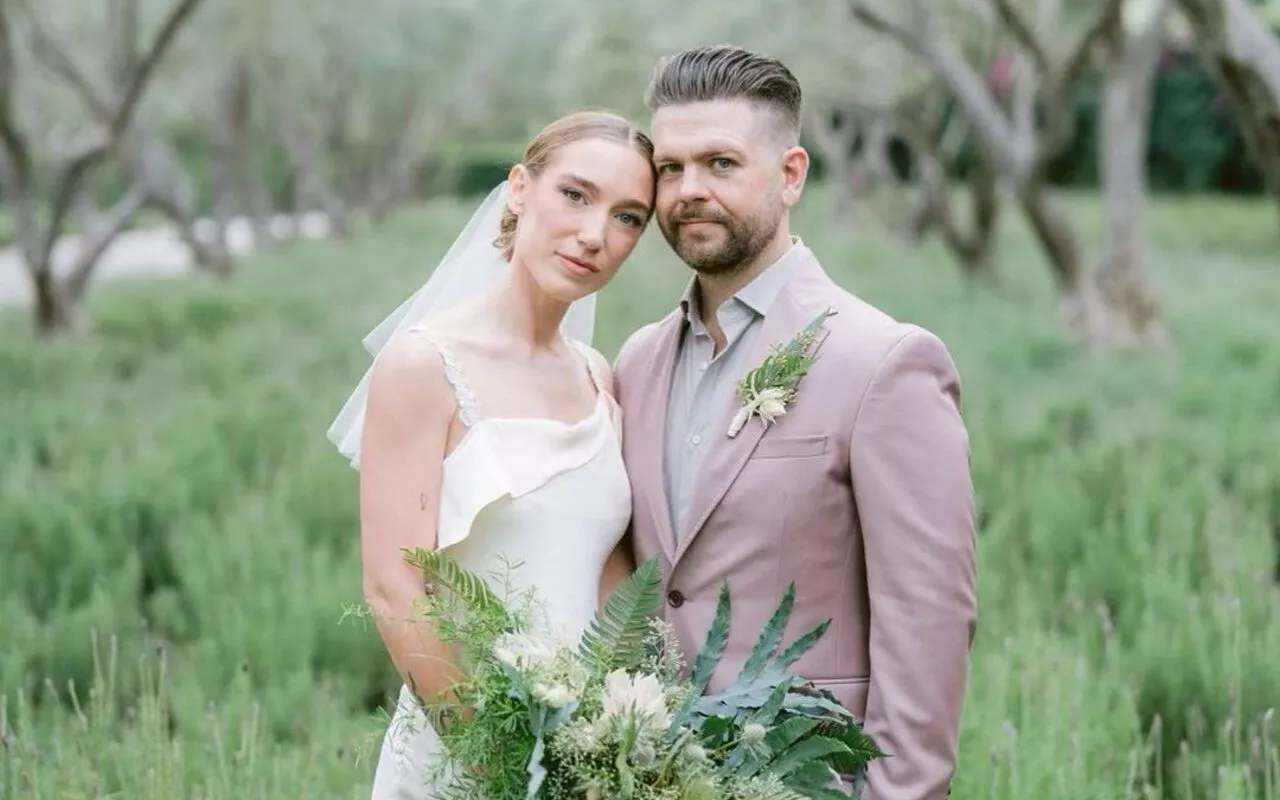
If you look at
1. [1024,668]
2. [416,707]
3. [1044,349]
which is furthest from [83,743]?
[1044,349]

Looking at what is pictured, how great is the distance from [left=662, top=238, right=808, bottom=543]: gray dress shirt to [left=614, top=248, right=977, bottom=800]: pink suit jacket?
0.04 meters

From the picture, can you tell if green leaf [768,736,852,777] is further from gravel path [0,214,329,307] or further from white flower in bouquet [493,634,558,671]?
gravel path [0,214,329,307]

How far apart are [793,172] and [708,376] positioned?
38 cm

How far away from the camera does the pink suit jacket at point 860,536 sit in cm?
228

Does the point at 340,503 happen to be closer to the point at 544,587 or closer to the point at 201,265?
the point at 544,587

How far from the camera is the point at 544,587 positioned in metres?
2.51

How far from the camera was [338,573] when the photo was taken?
5.26 m

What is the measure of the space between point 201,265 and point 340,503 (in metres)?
16.3

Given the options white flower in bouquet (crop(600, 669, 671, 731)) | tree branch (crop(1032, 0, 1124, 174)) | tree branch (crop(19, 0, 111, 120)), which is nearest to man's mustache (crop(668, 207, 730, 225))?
white flower in bouquet (crop(600, 669, 671, 731))

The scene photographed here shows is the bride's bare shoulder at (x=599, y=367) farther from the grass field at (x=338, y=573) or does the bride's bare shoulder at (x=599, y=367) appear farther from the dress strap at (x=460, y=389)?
the grass field at (x=338, y=573)

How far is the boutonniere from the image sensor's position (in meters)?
2.36

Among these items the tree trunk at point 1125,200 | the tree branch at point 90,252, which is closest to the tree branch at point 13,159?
the tree branch at point 90,252

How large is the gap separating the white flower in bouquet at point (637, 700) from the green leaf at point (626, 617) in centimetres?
11

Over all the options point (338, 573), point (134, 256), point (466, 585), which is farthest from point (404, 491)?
point (134, 256)
